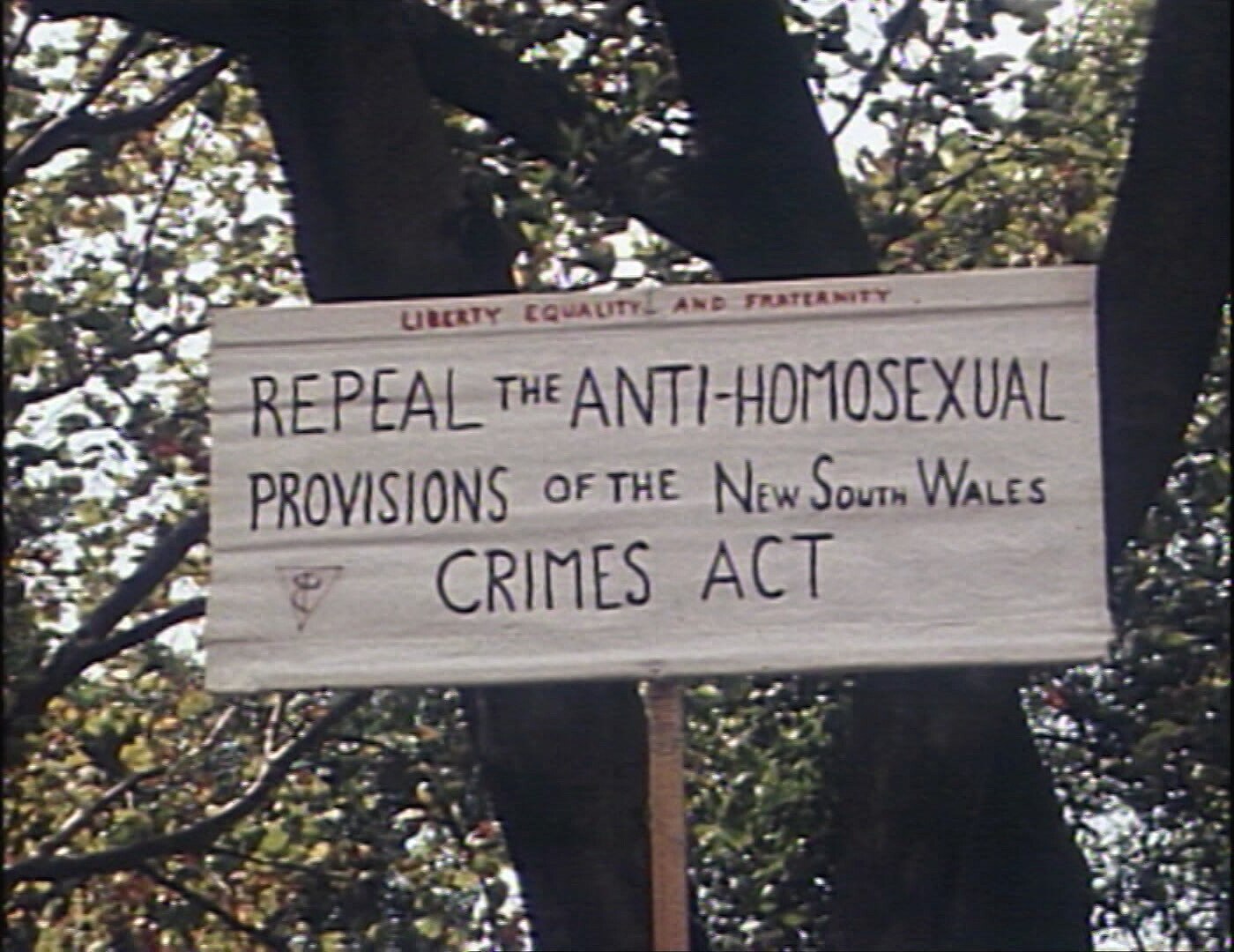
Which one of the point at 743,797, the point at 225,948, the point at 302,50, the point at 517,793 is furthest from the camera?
the point at 225,948

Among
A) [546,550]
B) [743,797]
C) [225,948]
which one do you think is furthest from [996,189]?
[546,550]

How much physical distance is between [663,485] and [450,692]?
12.3 ft

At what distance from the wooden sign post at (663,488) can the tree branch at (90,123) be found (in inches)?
102

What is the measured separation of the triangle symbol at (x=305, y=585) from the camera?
17.6ft

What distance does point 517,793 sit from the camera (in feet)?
23.0

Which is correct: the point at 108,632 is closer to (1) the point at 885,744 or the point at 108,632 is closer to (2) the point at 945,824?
(1) the point at 885,744

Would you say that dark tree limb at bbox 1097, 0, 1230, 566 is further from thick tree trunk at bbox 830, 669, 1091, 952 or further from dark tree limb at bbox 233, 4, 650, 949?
dark tree limb at bbox 233, 4, 650, 949

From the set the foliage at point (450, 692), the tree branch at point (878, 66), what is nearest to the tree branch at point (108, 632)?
the foliage at point (450, 692)

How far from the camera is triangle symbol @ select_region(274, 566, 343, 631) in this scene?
5.36 metres

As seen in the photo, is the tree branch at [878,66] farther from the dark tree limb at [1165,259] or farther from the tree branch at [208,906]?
the tree branch at [208,906]

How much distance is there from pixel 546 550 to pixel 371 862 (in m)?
3.86

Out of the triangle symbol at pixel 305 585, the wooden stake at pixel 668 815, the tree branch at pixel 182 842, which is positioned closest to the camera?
the wooden stake at pixel 668 815

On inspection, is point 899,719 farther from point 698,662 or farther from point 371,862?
point 371,862

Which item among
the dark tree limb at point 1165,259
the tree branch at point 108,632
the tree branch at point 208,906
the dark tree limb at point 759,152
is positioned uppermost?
the dark tree limb at point 759,152
